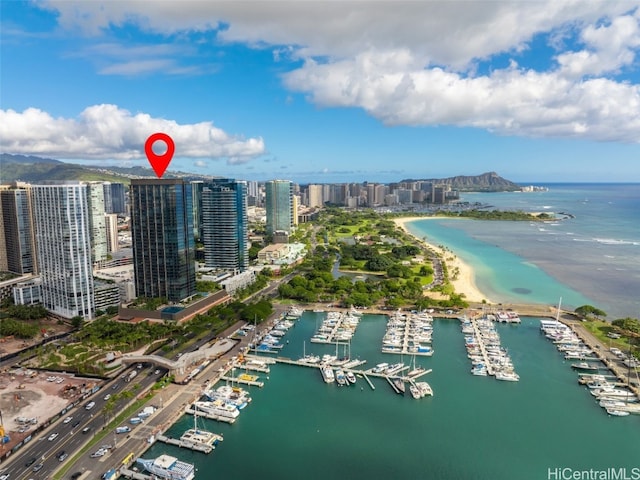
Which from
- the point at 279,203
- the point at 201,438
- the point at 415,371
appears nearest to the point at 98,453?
the point at 201,438

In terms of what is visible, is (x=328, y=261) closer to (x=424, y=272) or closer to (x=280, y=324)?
(x=424, y=272)

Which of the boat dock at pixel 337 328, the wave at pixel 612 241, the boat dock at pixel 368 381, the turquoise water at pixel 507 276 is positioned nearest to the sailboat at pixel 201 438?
the boat dock at pixel 368 381

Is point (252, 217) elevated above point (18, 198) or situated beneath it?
situated beneath

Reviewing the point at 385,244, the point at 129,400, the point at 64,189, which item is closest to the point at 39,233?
the point at 64,189

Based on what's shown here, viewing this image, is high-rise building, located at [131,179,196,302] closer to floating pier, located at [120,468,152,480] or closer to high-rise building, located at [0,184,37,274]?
high-rise building, located at [0,184,37,274]

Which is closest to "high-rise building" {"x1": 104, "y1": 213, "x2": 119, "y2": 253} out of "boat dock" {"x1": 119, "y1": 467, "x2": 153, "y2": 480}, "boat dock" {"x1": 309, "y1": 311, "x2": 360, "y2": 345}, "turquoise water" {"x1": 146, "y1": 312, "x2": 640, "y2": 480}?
"boat dock" {"x1": 309, "y1": 311, "x2": 360, "y2": 345}

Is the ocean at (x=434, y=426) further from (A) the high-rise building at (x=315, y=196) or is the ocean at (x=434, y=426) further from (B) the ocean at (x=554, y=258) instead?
(A) the high-rise building at (x=315, y=196)
